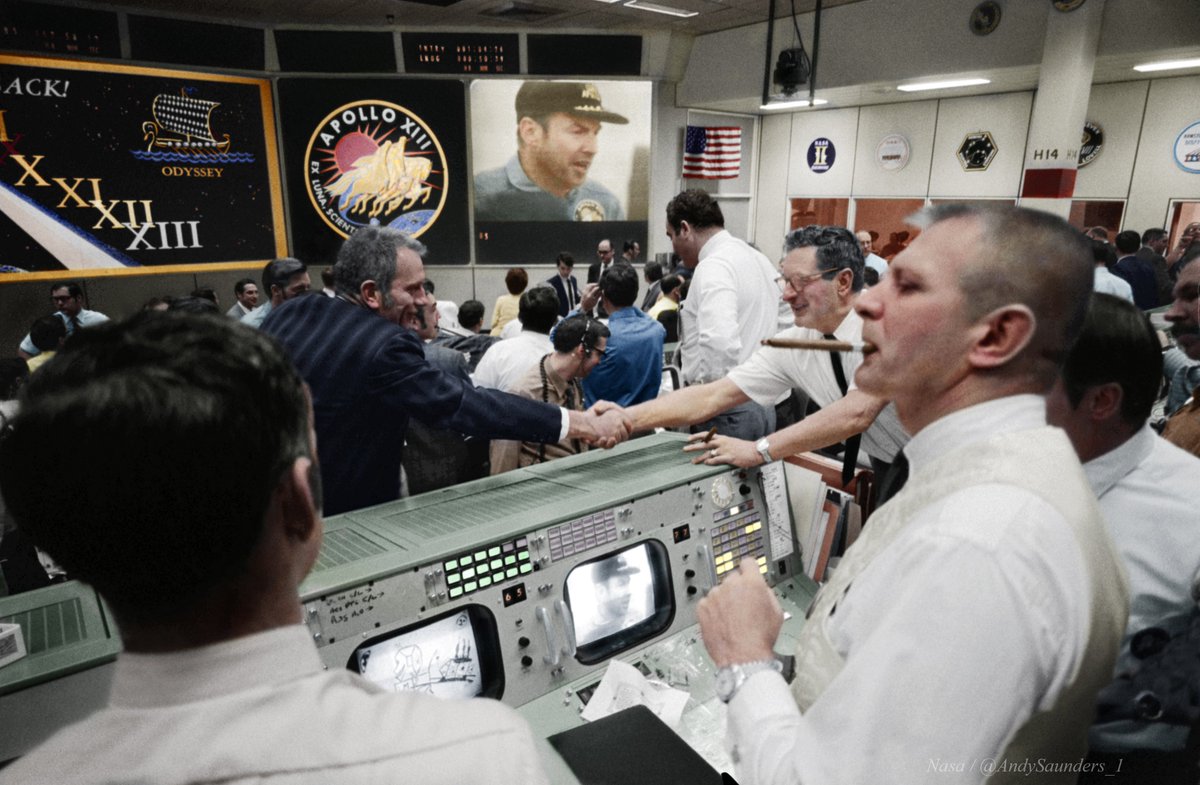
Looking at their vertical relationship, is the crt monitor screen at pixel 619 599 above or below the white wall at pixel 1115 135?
below

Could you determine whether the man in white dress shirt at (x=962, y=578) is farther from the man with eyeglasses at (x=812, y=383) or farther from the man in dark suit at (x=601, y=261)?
the man in dark suit at (x=601, y=261)

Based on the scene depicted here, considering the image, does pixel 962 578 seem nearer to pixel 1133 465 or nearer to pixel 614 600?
pixel 1133 465

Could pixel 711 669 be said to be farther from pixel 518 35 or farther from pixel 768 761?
pixel 518 35

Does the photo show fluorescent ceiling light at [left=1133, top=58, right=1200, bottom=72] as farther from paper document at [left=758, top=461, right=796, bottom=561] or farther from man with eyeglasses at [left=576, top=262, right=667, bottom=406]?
paper document at [left=758, top=461, right=796, bottom=561]

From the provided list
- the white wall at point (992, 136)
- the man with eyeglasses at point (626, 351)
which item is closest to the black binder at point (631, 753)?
the man with eyeglasses at point (626, 351)

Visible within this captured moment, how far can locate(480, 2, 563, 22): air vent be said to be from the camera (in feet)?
22.5

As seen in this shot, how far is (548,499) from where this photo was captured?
162 cm

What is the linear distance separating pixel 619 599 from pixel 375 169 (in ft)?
21.4

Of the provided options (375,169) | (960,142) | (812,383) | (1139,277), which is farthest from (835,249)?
(960,142)

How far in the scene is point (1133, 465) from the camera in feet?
4.17

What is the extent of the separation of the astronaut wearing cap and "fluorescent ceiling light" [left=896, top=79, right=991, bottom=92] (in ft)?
9.88

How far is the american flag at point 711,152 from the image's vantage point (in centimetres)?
903

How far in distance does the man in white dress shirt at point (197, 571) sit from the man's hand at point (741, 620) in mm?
477

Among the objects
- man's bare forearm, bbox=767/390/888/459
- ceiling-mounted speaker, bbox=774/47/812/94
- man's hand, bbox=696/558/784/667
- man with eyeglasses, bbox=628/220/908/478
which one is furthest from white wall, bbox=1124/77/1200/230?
man's hand, bbox=696/558/784/667
